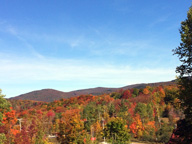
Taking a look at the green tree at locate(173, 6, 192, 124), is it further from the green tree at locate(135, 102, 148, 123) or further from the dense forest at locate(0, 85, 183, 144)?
the green tree at locate(135, 102, 148, 123)

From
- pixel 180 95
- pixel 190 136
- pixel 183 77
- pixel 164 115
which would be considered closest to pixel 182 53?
pixel 183 77

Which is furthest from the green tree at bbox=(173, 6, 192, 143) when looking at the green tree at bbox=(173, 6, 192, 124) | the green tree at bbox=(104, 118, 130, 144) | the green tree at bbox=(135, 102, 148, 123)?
the green tree at bbox=(135, 102, 148, 123)

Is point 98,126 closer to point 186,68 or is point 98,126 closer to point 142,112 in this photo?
point 142,112

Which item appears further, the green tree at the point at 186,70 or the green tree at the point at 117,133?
the green tree at the point at 117,133

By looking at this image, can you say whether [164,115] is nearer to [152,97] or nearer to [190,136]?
[152,97]

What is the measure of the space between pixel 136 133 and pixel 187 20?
142 feet

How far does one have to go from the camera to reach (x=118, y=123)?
30438mm

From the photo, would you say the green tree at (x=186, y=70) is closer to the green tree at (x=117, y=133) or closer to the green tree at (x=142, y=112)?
the green tree at (x=117, y=133)

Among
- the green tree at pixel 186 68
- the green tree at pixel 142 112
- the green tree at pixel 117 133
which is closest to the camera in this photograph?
the green tree at pixel 186 68

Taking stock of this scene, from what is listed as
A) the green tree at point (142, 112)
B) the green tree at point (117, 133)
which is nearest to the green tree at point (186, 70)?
the green tree at point (117, 133)

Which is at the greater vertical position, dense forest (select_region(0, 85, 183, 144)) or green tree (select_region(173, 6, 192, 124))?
green tree (select_region(173, 6, 192, 124))

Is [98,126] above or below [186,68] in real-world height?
below

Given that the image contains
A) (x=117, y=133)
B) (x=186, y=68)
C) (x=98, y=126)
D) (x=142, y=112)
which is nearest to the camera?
(x=186, y=68)

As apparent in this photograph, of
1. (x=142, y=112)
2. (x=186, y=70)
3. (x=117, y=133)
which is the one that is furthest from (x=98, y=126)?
(x=186, y=70)
